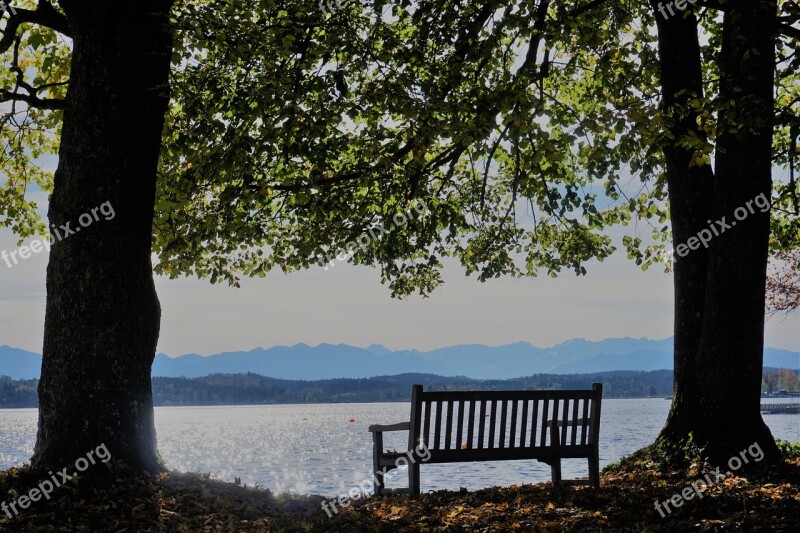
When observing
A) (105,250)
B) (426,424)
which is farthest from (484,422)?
(105,250)

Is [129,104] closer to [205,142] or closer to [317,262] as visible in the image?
[205,142]

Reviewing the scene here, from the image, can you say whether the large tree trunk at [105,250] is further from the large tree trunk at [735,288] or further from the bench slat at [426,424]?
the large tree trunk at [735,288]

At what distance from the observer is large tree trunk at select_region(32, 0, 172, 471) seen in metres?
8.39

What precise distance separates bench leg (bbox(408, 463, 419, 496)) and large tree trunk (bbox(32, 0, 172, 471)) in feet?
9.18

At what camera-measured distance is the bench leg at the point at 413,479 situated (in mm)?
9075

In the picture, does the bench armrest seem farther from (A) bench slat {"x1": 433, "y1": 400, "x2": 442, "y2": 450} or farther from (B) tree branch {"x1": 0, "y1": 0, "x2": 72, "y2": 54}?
(B) tree branch {"x1": 0, "y1": 0, "x2": 72, "y2": 54}

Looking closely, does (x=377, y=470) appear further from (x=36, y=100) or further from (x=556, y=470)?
(x=36, y=100)

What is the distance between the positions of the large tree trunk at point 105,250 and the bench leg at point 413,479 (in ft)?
9.18

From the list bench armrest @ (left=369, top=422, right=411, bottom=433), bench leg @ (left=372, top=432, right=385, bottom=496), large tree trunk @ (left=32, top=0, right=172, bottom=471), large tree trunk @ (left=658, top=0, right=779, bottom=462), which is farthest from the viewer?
large tree trunk @ (left=658, top=0, right=779, bottom=462)

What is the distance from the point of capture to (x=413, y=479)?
360 inches

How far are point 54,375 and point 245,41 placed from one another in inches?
198

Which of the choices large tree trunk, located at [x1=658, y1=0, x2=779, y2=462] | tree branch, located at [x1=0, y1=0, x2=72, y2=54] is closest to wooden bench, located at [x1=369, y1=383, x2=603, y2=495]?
large tree trunk, located at [x1=658, y1=0, x2=779, y2=462]

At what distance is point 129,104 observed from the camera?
898 cm

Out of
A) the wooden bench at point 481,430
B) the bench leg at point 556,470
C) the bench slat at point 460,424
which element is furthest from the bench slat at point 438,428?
the bench leg at point 556,470
